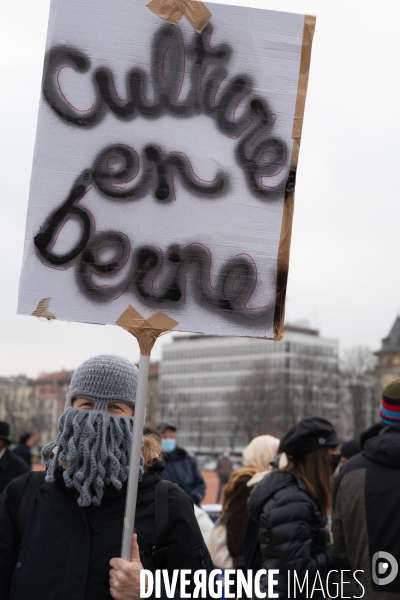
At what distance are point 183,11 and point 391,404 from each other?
227 centimetres

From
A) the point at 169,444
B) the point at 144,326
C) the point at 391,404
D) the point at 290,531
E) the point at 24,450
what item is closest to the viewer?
the point at 144,326

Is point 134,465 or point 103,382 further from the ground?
point 103,382

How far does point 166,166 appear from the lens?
3.52 metres

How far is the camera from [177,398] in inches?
5246

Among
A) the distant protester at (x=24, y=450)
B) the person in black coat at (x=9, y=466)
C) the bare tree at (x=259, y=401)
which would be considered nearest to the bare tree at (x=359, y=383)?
the bare tree at (x=259, y=401)

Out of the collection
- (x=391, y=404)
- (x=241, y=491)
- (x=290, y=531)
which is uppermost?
(x=391, y=404)

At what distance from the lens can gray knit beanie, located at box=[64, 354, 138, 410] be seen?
10.8ft

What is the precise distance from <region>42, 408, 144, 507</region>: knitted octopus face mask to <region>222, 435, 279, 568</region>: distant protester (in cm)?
301

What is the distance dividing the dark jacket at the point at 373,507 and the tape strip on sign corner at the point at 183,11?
2.16m

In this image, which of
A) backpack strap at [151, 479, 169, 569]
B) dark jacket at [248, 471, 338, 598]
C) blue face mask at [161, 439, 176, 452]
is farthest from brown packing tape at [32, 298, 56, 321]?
blue face mask at [161, 439, 176, 452]

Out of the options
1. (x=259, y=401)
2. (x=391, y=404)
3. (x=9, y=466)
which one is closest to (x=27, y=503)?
(x=391, y=404)

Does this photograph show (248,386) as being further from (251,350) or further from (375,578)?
(375,578)

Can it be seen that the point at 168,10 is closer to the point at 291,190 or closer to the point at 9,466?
the point at 291,190

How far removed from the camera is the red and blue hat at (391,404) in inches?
189
